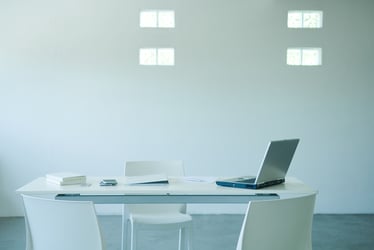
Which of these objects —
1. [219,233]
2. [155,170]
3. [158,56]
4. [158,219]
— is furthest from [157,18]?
[158,219]

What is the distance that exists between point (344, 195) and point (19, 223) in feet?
11.5

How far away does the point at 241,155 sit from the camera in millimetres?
5414

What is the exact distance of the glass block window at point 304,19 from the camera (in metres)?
5.41

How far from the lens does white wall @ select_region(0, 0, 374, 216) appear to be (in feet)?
17.2

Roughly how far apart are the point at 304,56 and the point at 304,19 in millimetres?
408

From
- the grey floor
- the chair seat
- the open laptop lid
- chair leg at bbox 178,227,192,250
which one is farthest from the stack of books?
the grey floor

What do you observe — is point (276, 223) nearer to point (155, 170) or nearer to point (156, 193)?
point (156, 193)

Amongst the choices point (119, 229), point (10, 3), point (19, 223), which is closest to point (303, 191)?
point (119, 229)

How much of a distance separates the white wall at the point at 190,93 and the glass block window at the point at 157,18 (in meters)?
0.08

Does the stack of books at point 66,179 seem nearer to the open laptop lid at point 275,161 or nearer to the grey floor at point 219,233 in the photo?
the open laptop lid at point 275,161

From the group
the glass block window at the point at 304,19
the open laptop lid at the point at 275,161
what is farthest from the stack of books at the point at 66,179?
the glass block window at the point at 304,19

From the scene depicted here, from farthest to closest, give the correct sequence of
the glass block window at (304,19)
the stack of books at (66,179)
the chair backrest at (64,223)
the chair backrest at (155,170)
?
1. the glass block window at (304,19)
2. the chair backrest at (155,170)
3. the stack of books at (66,179)
4. the chair backrest at (64,223)

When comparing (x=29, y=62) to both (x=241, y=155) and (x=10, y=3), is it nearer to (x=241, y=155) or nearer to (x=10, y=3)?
(x=10, y=3)

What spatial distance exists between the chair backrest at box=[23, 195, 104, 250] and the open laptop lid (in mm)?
1037
